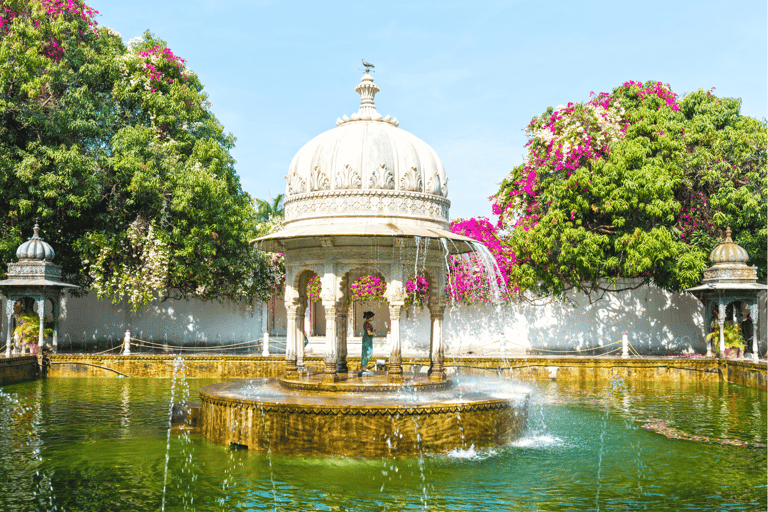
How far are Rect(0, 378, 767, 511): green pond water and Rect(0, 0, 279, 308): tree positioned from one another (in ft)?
30.0

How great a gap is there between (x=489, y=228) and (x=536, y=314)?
3653 mm

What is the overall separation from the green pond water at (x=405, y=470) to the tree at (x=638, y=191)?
8.70 meters

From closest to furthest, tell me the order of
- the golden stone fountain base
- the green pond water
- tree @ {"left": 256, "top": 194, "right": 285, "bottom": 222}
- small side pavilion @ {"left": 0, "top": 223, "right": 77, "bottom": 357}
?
the green pond water → the golden stone fountain base → small side pavilion @ {"left": 0, "top": 223, "right": 77, "bottom": 357} → tree @ {"left": 256, "top": 194, "right": 285, "bottom": 222}

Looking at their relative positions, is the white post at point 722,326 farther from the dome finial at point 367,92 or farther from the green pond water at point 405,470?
Result: the dome finial at point 367,92

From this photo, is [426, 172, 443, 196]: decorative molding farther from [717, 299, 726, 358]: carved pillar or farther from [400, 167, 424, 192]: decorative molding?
[717, 299, 726, 358]: carved pillar

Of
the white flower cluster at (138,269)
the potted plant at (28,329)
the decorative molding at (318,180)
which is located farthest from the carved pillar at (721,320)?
the potted plant at (28,329)

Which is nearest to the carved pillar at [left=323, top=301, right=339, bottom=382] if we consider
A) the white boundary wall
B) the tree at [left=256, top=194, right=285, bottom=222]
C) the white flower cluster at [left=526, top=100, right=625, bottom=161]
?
the white boundary wall

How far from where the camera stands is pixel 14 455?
881 centimetres

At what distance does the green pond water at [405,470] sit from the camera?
6883 millimetres

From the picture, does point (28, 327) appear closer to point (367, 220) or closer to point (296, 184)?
point (296, 184)

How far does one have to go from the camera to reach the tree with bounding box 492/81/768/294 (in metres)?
20.4

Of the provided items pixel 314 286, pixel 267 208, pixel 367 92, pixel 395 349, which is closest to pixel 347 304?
pixel 395 349

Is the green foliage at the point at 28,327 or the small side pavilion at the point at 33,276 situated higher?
the small side pavilion at the point at 33,276

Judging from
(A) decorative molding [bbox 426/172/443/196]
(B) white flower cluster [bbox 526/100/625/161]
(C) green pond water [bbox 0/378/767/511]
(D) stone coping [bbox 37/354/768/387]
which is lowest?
(C) green pond water [bbox 0/378/767/511]
